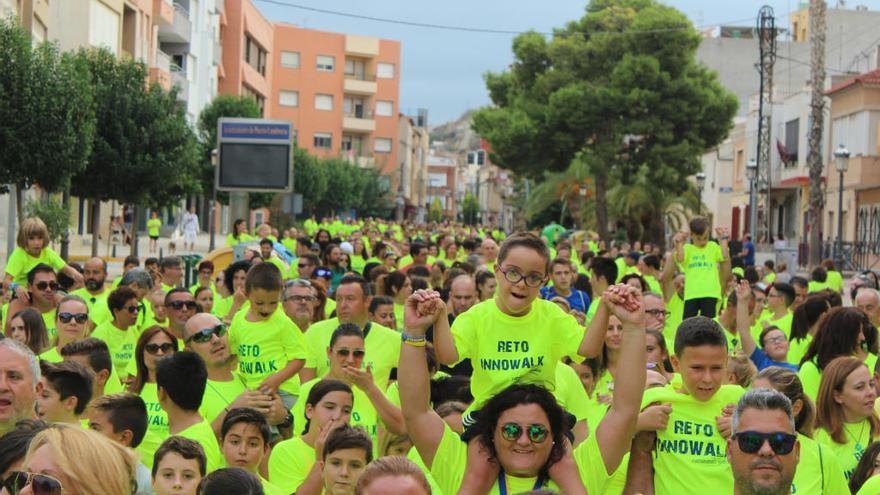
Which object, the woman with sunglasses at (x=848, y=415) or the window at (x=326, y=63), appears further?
the window at (x=326, y=63)

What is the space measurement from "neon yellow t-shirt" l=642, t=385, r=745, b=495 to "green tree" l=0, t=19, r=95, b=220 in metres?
21.3

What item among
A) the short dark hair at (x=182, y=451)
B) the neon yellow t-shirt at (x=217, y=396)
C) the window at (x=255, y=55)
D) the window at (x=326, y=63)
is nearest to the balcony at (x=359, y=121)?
the window at (x=326, y=63)

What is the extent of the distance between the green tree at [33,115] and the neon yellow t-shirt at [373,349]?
56.3ft

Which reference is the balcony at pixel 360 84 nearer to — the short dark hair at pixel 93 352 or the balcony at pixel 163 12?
the balcony at pixel 163 12

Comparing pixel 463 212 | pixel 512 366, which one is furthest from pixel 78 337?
pixel 463 212

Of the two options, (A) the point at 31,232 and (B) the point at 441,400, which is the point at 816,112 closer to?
(A) the point at 31,232

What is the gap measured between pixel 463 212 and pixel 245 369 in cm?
13660

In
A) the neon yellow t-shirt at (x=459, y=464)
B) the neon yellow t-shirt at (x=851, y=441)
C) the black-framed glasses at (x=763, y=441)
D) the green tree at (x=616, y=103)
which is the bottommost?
the neon yellow t-shirt at (x=851, y=441)

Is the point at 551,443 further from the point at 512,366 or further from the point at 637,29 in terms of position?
the point at 637,29

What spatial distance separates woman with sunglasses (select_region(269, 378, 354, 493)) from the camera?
6.99 meters

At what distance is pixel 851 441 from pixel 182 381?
10.9ft

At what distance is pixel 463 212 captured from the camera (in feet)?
479

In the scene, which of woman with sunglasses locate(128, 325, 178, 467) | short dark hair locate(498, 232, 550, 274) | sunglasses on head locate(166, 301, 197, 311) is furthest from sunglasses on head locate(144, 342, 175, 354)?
short dark hair locate(498, 232, 550, 274)

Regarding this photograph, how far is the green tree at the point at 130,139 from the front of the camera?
34.5 m
